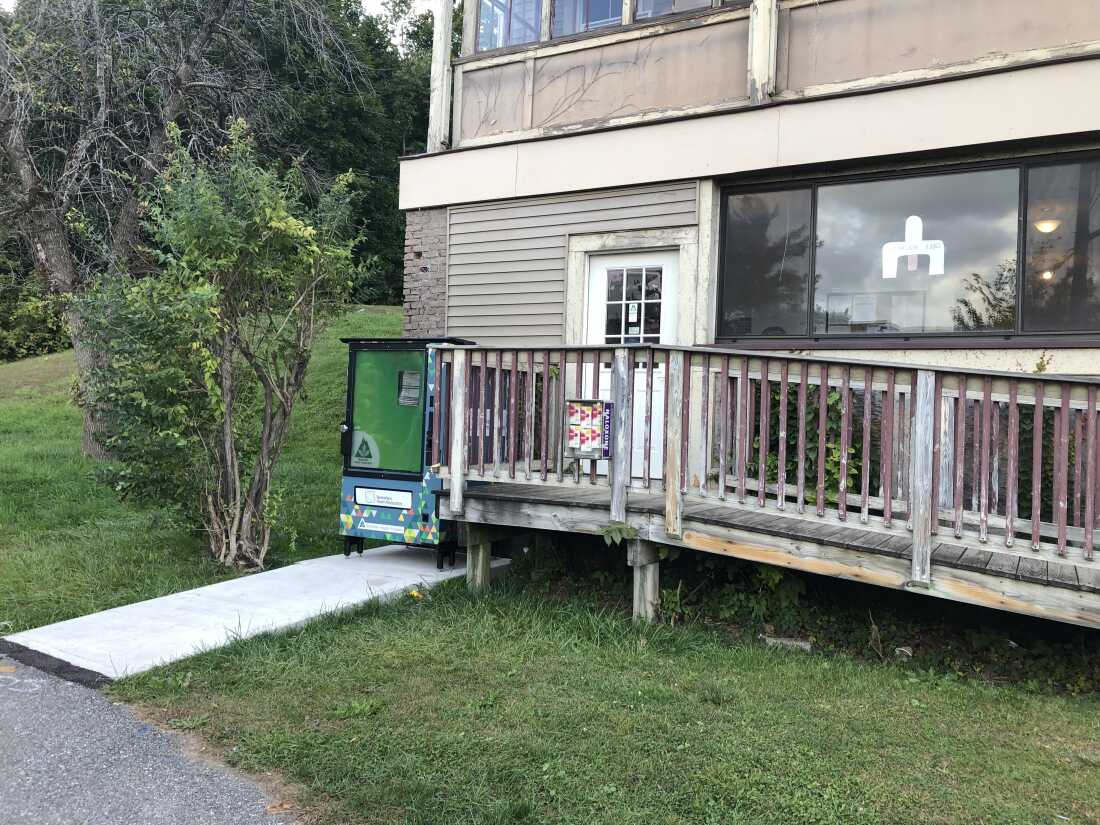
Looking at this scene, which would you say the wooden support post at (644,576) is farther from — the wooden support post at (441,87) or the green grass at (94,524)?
the wooden support post at (441,87)

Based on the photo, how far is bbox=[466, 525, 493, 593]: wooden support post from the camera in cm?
614

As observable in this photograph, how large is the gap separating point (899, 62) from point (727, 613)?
4.39 m

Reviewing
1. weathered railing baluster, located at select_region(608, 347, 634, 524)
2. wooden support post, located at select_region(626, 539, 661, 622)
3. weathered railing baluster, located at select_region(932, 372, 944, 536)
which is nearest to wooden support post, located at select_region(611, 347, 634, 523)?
weathered railing baluster, located at select_region(608, 347, 634, 524)

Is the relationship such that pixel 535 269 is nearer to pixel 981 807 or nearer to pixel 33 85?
pixel 981 807

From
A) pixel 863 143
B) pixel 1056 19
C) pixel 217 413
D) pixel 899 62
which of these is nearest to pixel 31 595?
pixel 217 413

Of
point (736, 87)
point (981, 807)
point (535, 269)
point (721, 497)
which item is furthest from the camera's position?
point (535, 269)

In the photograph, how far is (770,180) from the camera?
731 cm

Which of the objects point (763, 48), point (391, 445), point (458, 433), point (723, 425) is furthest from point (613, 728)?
point (763, 48)

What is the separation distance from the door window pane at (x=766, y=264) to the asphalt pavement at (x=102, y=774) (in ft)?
17.3

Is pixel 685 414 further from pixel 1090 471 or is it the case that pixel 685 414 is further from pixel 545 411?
pixel 1090 471

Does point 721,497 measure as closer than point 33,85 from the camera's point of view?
Yes

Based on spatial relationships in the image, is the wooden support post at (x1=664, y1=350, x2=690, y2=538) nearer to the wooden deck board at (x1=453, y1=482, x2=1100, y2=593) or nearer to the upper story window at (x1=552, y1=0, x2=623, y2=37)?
the wooden deck board at (x1=453, y1=482, x2=1100, y2=593)

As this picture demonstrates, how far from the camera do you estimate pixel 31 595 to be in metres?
5.96

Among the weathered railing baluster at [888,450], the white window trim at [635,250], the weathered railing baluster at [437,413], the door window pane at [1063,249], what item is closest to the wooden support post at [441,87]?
the white window trim at [635,250]
